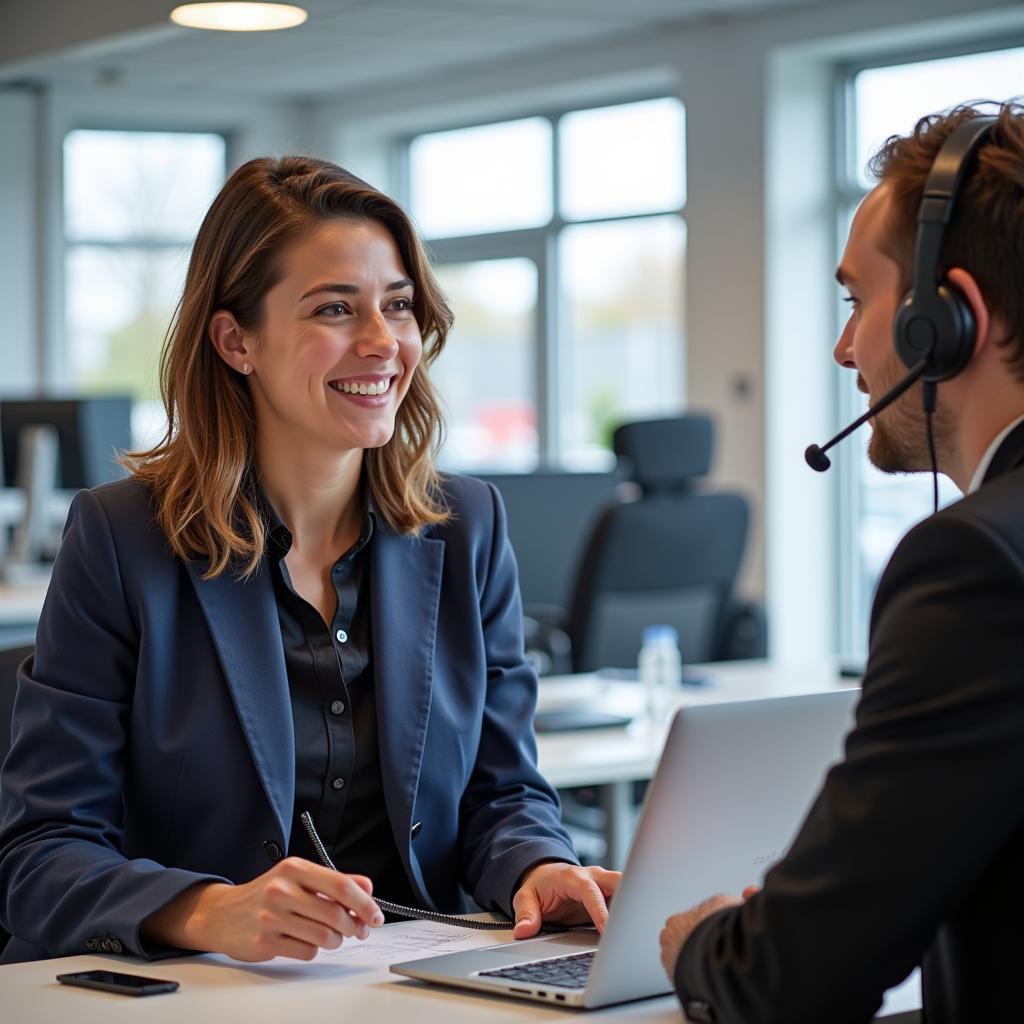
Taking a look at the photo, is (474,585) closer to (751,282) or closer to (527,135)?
(751,282)

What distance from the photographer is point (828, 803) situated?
3.59 feet

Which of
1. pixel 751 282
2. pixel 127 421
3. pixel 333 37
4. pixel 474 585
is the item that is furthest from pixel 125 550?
pixel 333 37

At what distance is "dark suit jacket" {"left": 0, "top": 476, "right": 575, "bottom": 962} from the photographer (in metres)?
1.68

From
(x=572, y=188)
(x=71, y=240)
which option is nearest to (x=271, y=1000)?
(x=572, y=188)

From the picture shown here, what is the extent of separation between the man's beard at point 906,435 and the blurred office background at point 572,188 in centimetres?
401

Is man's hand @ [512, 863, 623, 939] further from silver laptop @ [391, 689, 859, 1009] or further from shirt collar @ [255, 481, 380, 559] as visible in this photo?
shirt collar @ [255, 481, 380, 559]

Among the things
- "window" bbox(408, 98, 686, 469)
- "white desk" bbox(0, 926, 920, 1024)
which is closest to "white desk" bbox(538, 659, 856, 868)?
"white desk" bbox(0, 926, 920, 1024)

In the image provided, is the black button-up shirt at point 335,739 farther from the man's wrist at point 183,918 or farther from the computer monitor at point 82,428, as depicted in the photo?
the computer monitor at point 82,428

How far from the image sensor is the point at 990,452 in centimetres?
118

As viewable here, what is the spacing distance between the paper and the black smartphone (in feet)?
0.58

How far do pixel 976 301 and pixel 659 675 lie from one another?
2.18m

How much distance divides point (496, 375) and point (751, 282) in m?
2.14

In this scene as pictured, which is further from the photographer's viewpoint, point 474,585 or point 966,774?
point 474,585

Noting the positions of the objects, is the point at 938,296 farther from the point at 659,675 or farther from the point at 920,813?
the point at 659,675
